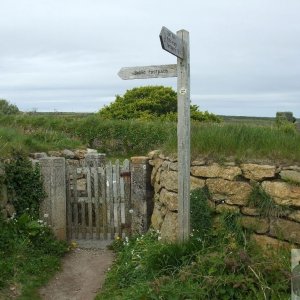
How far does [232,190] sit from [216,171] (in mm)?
330

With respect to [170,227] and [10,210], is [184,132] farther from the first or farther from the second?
[10,210]

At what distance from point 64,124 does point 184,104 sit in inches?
463

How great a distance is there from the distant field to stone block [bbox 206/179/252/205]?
364mm

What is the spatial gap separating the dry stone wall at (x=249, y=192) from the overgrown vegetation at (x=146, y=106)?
1552cm

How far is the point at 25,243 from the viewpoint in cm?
677

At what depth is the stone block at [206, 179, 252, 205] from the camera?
5668 millimetres

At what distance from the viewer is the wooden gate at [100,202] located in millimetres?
7934

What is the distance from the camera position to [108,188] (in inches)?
314

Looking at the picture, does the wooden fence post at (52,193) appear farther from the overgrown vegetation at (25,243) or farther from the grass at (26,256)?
the grass at (26,256)

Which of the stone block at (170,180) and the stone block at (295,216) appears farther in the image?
the stone block at (170,180)

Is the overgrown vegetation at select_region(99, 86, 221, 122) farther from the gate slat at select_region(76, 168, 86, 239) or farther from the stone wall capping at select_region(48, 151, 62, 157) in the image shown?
the gate slat at select_region(76, 168, 86, 239)

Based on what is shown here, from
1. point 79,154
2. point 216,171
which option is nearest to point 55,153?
point 79,154

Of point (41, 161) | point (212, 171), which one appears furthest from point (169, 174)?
point (41, 161)

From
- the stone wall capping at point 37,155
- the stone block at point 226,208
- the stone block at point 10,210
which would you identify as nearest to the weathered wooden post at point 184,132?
the stone block at point 226,208
